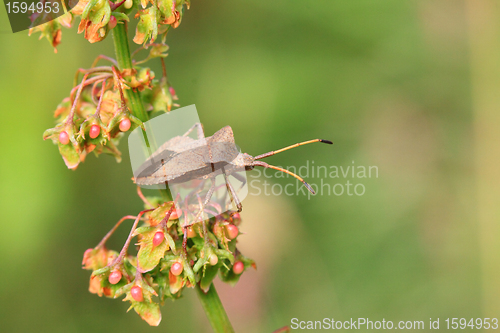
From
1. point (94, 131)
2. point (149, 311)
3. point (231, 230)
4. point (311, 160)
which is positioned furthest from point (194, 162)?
point (311, 160)

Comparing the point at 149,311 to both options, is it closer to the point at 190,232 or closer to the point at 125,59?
the point at 190,232

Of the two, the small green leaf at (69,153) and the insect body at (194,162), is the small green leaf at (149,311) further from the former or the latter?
the small green leaf at (69,153)

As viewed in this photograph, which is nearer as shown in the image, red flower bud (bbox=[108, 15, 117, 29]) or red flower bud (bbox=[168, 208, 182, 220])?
red flower bud (bbox=[108, 15, 117, 29])

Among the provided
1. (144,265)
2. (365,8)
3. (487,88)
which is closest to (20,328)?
(144,265)

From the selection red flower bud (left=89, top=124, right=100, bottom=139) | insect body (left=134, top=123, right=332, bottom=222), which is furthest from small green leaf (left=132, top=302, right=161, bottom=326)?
red flower bud (left=89, top=124, right=100, bottom=139)

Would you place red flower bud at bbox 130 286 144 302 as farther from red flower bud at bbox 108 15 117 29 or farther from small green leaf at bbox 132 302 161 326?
red flower bud at bbox 108 15 117 29
